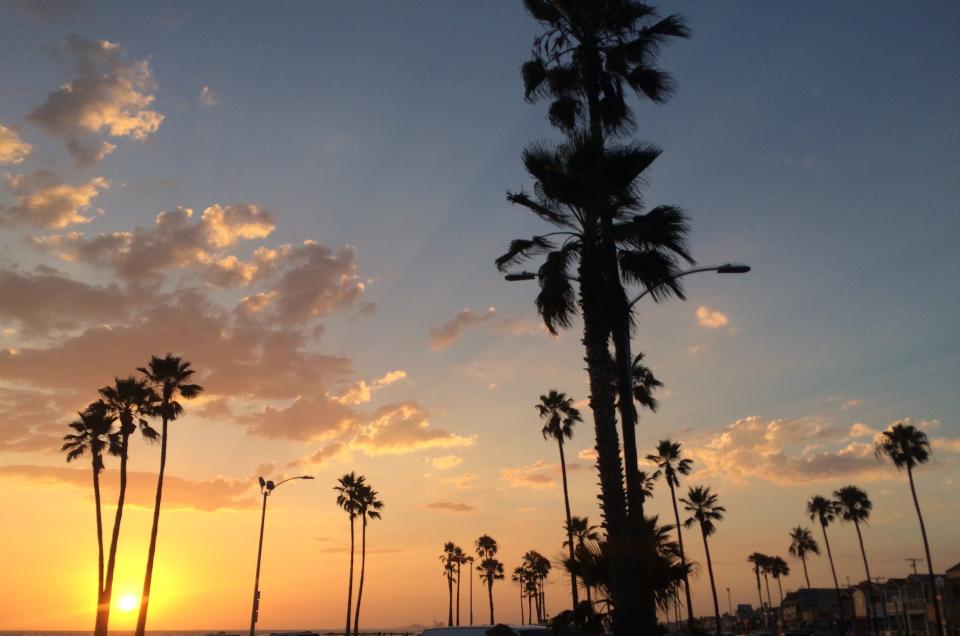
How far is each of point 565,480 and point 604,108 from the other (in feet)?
146

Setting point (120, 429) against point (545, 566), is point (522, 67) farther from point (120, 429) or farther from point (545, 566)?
point (545, 566)

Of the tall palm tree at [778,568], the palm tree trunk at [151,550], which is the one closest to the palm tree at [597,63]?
the palm tree trunk at [151,550]

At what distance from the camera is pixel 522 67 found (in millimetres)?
19078

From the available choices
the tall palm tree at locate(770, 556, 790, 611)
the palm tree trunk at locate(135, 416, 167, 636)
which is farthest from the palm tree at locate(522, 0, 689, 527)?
the tall palm tree at locate(770, 556, 790, 611)

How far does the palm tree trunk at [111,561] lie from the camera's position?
40.2 m

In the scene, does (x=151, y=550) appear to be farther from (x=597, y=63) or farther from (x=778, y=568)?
(x=778, y=568)

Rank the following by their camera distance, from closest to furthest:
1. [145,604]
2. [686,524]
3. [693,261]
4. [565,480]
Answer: [693,261] → [145,604] → [565,480] → [686,524]

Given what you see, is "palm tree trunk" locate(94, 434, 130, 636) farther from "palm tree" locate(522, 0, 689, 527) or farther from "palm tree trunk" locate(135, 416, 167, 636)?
"palm tree" locate(522, 0, 689, 527)

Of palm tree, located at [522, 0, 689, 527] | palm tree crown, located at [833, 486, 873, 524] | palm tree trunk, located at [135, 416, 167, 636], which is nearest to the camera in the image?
palm tree, located at [522, 0, 689, 527]

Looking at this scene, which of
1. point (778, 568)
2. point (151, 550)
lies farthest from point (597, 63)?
point (778, 568)

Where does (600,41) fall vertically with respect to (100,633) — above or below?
above

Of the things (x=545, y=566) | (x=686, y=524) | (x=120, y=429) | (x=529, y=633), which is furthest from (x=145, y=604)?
(x=545, y=566)

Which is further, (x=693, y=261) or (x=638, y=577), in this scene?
(x=693, y=261)

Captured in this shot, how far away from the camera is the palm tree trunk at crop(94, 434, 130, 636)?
4019cm
